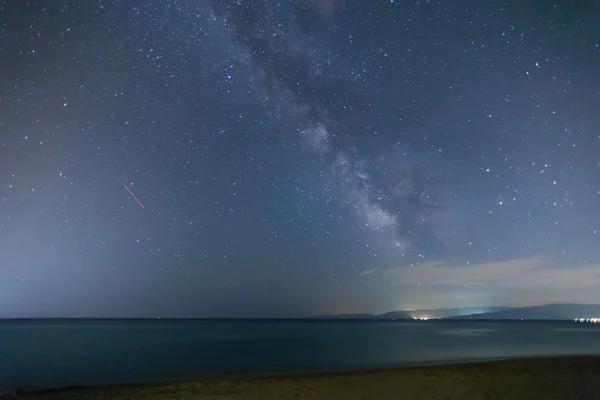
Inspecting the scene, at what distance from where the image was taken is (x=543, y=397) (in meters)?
10.4

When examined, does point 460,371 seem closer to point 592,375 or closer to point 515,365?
point 515,365

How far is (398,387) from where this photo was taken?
11.3 metres

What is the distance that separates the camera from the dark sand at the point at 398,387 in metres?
10.7

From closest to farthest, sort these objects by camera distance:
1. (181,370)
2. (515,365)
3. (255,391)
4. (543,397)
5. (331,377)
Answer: (543,397), (255,391), (331,377), (515,365), (181,370)

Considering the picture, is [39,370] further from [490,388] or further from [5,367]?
[490,388]

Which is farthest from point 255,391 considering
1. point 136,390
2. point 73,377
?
point 73,377

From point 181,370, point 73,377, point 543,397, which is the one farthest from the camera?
point 181,370

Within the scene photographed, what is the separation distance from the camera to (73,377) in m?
22.4

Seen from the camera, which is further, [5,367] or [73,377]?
[5,367]

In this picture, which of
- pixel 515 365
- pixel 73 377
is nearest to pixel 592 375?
pixel 515 365

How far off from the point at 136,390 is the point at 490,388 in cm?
848

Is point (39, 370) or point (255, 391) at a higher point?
point (255, 391)

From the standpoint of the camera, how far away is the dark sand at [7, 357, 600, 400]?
421 inches

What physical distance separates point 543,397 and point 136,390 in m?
9.41
